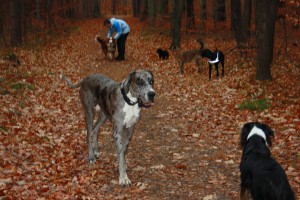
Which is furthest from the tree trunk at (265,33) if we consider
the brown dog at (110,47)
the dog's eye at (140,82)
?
the brown dog at (110,47)

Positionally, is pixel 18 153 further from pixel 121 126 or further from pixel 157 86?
pixel 157 86

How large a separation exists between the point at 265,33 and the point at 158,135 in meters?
5.81

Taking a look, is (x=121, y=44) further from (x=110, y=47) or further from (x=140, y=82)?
(x=140, y=82)

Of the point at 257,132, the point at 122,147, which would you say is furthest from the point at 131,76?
the point at 257,132

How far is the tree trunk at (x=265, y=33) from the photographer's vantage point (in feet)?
39.0

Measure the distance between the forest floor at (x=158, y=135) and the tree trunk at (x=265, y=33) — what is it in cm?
48

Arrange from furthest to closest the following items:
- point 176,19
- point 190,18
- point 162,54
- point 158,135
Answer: point 190,18, point 176,19, point 162,54, point 158,135

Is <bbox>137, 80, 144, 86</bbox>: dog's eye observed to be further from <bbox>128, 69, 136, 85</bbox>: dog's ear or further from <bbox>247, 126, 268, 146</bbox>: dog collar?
<bbox>247, 126, 268, 146</bbox>: dog collar

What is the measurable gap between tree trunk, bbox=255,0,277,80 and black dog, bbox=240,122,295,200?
7383 mm

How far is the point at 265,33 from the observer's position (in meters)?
12.2

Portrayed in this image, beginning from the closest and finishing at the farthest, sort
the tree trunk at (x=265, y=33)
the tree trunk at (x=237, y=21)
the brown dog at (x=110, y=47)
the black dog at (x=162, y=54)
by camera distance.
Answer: the tree trunk at (x=265, y=33), the tree trunk at (x=237, y=21), the brown dog at (x=110, y=47), the black dog at (x=162, y=54)

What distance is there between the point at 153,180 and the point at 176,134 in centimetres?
276

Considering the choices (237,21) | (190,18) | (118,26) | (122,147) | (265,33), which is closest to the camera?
(122,147)

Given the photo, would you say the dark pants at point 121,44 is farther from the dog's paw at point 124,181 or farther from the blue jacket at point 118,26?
the dog's paw at point 124,181
